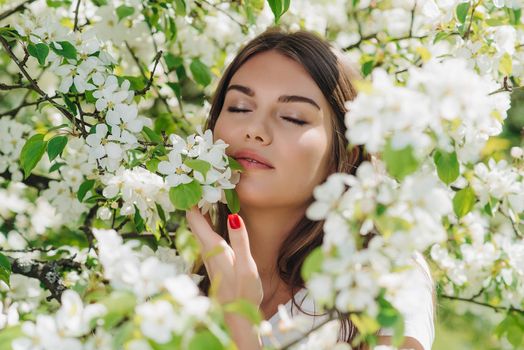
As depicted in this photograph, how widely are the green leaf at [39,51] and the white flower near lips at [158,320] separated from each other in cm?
100

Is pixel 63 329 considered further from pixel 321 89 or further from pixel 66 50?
pixel 321 89

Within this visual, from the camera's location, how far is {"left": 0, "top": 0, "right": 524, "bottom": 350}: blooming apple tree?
1028mm

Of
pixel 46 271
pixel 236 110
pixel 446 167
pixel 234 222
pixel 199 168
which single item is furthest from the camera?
pixel 46 271

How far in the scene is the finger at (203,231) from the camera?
1.86 meters

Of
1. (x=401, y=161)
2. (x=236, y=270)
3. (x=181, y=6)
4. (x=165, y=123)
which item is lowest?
(x=165, y=123)

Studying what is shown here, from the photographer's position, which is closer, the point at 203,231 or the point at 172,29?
the point at 203,231

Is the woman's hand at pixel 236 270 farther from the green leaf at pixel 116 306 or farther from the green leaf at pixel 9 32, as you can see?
the green leaf at pixel 9 32

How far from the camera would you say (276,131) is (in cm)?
184

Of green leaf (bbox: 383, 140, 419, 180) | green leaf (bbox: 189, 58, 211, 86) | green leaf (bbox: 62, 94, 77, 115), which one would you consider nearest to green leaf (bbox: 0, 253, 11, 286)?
green leaf (bbox: 62, 94, 77, 115)

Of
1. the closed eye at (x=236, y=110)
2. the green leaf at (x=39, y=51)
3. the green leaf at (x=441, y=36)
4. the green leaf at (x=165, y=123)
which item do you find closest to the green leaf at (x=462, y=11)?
the green leaf at (x=441, y=36)

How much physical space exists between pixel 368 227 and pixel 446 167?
0.47 metres

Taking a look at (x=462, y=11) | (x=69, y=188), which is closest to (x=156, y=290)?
(x=462, y=11)

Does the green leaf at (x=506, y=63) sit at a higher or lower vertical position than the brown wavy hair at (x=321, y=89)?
higher

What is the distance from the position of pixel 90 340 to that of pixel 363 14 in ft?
8.79
